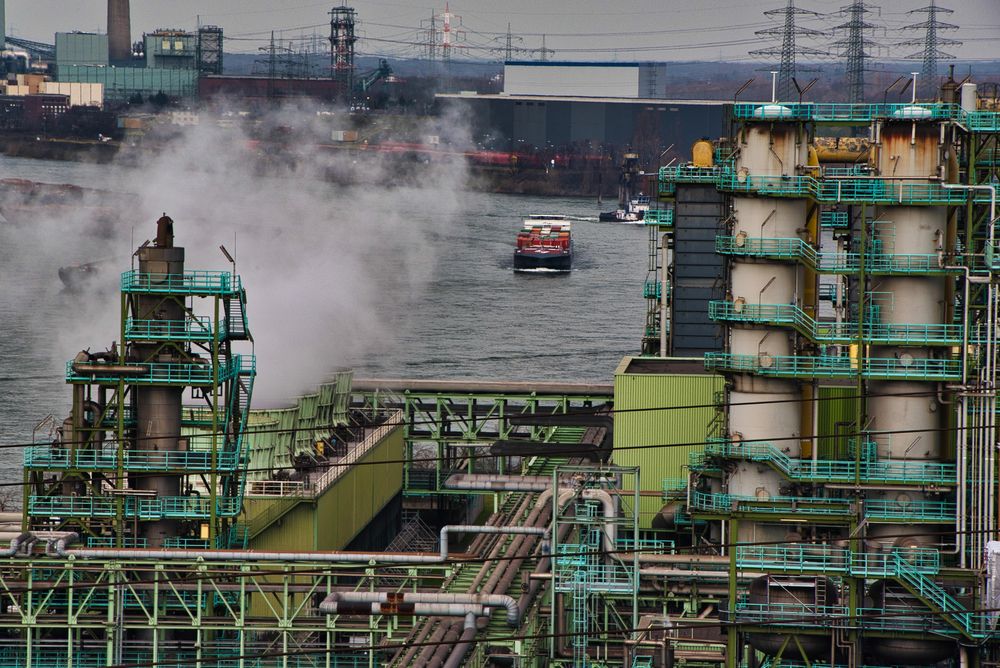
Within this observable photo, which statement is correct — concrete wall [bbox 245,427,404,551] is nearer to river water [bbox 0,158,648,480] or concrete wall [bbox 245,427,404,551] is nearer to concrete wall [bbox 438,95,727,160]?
river water [bbox 0,158,648,480]

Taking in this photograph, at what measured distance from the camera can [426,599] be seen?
21.8 m

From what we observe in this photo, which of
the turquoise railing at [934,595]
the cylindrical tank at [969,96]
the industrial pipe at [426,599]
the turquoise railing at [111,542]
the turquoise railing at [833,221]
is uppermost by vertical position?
the cylindrical tank at [969,96]

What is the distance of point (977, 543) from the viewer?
71.8 feet

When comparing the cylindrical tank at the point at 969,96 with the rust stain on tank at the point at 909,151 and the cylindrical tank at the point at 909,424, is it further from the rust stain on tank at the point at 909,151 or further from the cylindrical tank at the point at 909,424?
the cylindrical tank at the point at 909,424

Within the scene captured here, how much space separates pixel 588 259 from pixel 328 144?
25.6 m

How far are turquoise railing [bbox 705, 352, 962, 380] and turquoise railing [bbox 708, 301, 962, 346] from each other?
27cm

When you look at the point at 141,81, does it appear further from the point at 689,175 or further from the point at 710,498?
the point at 710,498

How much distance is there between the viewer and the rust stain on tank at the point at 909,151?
77.2 ft

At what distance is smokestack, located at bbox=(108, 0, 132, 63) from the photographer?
155 metres

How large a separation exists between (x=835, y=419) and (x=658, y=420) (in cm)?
386

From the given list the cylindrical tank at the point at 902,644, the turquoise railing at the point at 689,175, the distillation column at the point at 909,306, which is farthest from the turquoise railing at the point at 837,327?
the turquoise railing at the point at 689,175

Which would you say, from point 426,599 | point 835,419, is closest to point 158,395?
point 426,599

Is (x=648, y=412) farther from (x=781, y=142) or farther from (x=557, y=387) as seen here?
(x=557, y=387)

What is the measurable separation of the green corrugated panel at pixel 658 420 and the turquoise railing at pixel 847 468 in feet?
12.2
